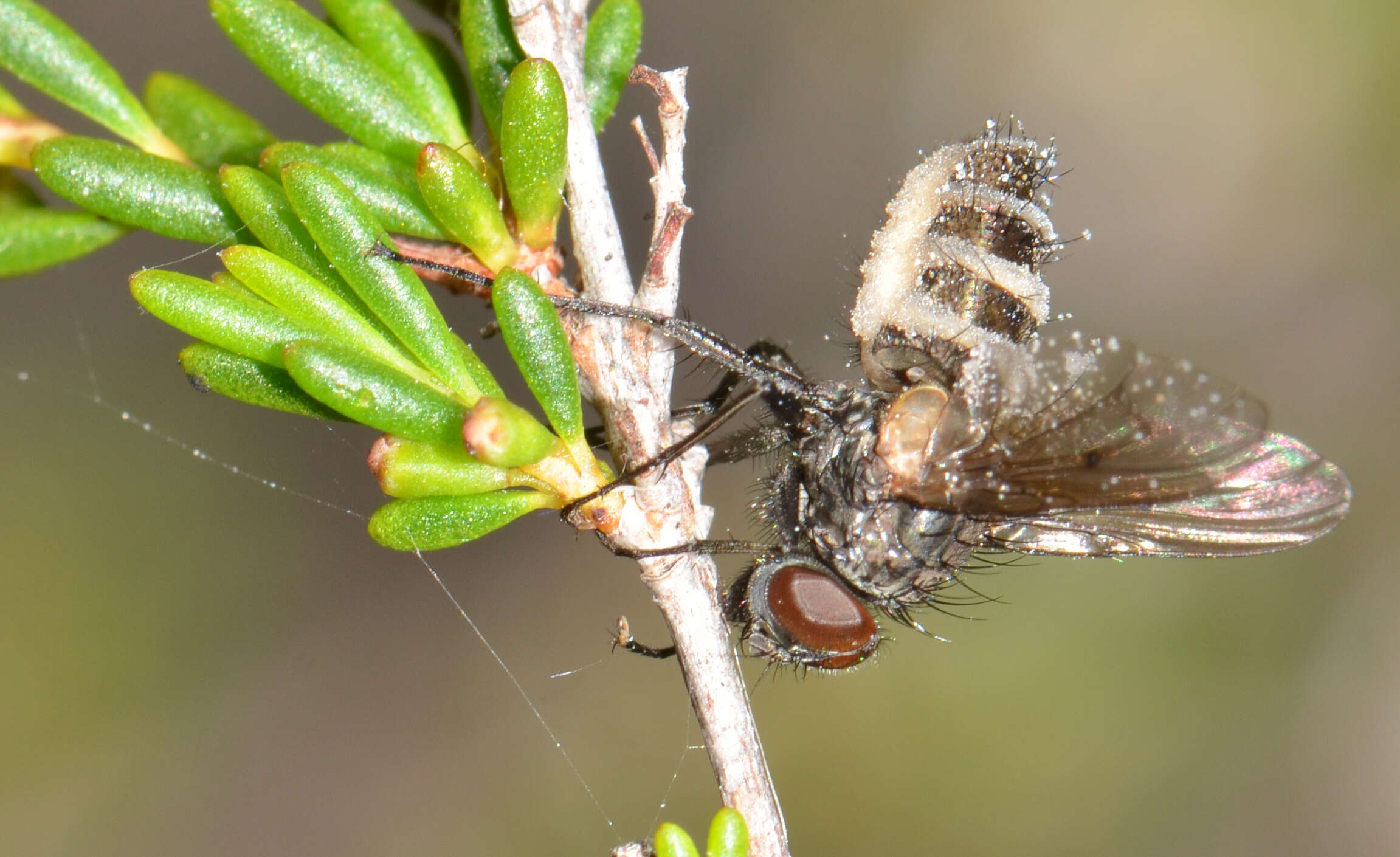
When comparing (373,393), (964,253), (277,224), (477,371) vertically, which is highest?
(964,253)

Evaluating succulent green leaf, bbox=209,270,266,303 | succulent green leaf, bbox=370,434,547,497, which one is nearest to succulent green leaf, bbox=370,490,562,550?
succulent green leaf, bbox=370,434,547,497

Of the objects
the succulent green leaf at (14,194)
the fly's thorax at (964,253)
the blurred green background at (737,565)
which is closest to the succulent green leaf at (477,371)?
the succulent green leaf at (14,194)

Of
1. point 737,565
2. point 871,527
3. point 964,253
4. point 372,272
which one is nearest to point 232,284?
point 372,272

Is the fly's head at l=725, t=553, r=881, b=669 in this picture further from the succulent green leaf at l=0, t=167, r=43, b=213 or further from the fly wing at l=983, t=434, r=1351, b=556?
the succulent green leaf at l=0, t=167, r=43, b=213

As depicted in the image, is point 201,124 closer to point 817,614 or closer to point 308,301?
point 308,301

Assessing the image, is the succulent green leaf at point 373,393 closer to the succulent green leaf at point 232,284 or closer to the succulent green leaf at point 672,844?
the succulent green leaf at point 232,284

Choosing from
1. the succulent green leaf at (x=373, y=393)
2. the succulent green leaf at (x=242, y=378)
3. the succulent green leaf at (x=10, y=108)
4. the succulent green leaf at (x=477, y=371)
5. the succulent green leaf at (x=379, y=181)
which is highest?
the succulent green leaf at (x=10, y=108)
